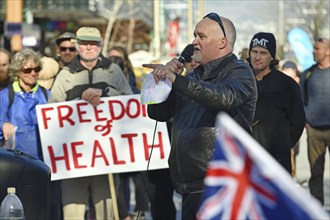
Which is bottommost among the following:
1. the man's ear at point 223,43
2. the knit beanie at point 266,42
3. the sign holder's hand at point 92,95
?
the sign holder's hand at point 92,95

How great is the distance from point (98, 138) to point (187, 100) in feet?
10.3

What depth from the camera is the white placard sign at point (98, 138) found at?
353 inches

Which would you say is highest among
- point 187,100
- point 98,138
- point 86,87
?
point 187,100

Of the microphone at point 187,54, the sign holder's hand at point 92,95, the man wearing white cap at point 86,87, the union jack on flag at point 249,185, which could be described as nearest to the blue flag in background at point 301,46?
the man wearing white cap at point 86,87

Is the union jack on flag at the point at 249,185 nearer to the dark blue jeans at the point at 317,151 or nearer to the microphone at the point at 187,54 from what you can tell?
the microphone at the point at 187,54

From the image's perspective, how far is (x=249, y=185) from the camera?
2.87m

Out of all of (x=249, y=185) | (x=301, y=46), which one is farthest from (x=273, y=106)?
(x=301, y=46)

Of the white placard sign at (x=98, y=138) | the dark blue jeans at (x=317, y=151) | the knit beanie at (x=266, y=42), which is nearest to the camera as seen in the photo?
the knit beanie at (x=266, y=42)

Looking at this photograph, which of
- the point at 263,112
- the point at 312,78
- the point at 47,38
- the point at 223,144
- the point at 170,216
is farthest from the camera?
the point at 47,38

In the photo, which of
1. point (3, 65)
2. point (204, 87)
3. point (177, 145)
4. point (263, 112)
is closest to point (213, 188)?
point (204, 87)

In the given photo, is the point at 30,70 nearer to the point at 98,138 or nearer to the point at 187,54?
the point at 98,138

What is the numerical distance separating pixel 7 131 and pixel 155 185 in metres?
1.63

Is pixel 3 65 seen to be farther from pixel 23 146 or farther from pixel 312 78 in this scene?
pixel 312 78

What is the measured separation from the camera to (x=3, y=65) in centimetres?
1007
